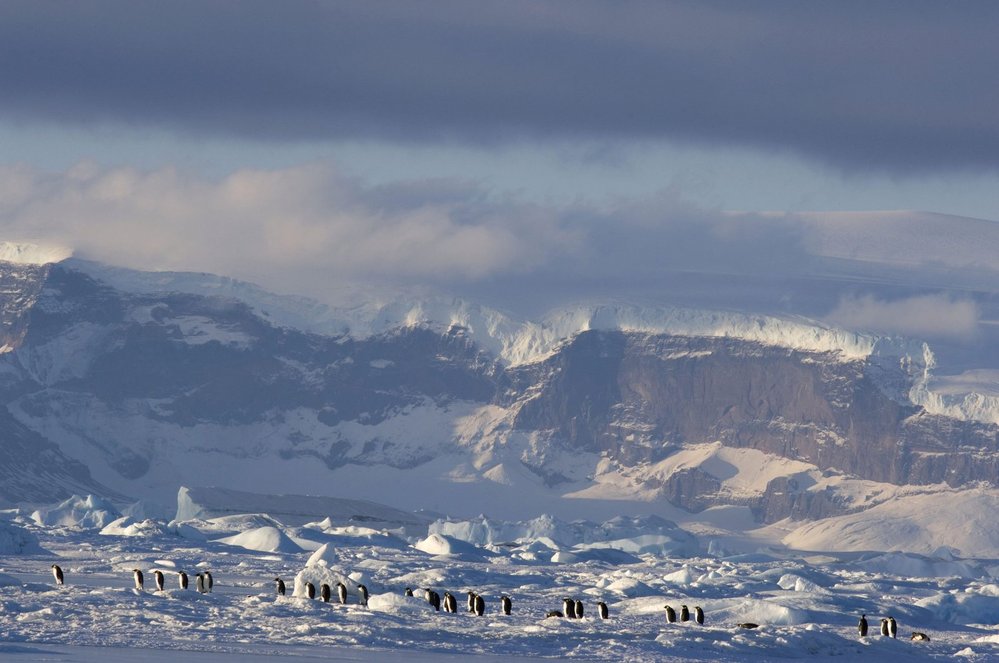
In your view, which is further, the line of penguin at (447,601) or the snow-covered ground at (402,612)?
the line of penguin at (447,601)

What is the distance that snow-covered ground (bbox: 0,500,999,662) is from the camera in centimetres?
7369

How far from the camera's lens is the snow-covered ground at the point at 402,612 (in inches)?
2901

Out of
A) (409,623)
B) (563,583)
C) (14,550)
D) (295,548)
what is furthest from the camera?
(295,548)

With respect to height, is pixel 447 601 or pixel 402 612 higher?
pixel 447 601

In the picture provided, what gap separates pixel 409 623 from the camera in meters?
82.2

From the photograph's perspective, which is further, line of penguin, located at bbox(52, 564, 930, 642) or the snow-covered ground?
line of penguin, located at bbox(52, 564, 930, 642)

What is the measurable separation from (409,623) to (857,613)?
3248 cm

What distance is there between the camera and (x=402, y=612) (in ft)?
281

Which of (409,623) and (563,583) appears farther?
(563,583)

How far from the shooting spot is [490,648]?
78.4m

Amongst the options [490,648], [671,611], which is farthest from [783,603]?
[490,648]

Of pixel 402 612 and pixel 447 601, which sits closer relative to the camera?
pixel 402 612

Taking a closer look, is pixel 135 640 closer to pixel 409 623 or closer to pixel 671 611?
pixel 409 623

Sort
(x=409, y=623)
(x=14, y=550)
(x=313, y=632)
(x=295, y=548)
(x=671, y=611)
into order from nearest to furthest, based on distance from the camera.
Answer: (x=313, y=632)
(x=409, y=623)
(x=671, y=611)
(x=14, y=550)
(x=295, y=548)
